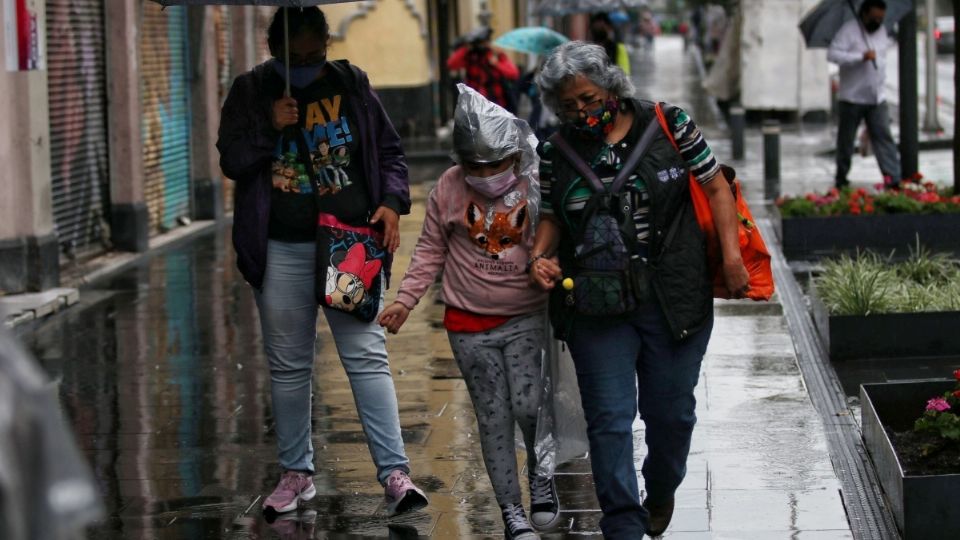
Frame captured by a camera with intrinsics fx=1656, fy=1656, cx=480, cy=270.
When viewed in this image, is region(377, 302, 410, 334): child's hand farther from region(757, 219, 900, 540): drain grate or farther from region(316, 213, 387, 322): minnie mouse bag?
region(757, 219, 900, 540): drain grate

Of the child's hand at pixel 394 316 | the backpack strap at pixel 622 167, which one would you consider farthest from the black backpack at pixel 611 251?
the child's hand at pixel 394 316

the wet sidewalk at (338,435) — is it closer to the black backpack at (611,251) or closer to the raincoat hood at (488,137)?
the black backpack at (611,251)

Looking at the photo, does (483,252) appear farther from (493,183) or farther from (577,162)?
(577,162)

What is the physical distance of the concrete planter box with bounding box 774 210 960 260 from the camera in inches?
455

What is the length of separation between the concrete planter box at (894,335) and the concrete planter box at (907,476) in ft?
5.94

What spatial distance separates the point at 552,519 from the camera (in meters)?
5.42

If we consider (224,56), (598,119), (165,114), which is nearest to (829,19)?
(165,114)

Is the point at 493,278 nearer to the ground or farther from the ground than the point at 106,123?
nearer to the ground

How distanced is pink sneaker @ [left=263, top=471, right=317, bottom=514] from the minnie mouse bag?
2.15ft

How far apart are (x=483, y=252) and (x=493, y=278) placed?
0.09m

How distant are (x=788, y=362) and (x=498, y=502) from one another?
326cm

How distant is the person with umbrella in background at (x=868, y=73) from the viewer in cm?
1482

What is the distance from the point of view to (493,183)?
17.0 feet

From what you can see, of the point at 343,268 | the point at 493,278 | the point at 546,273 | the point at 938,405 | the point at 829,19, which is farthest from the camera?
the point at 829,19
